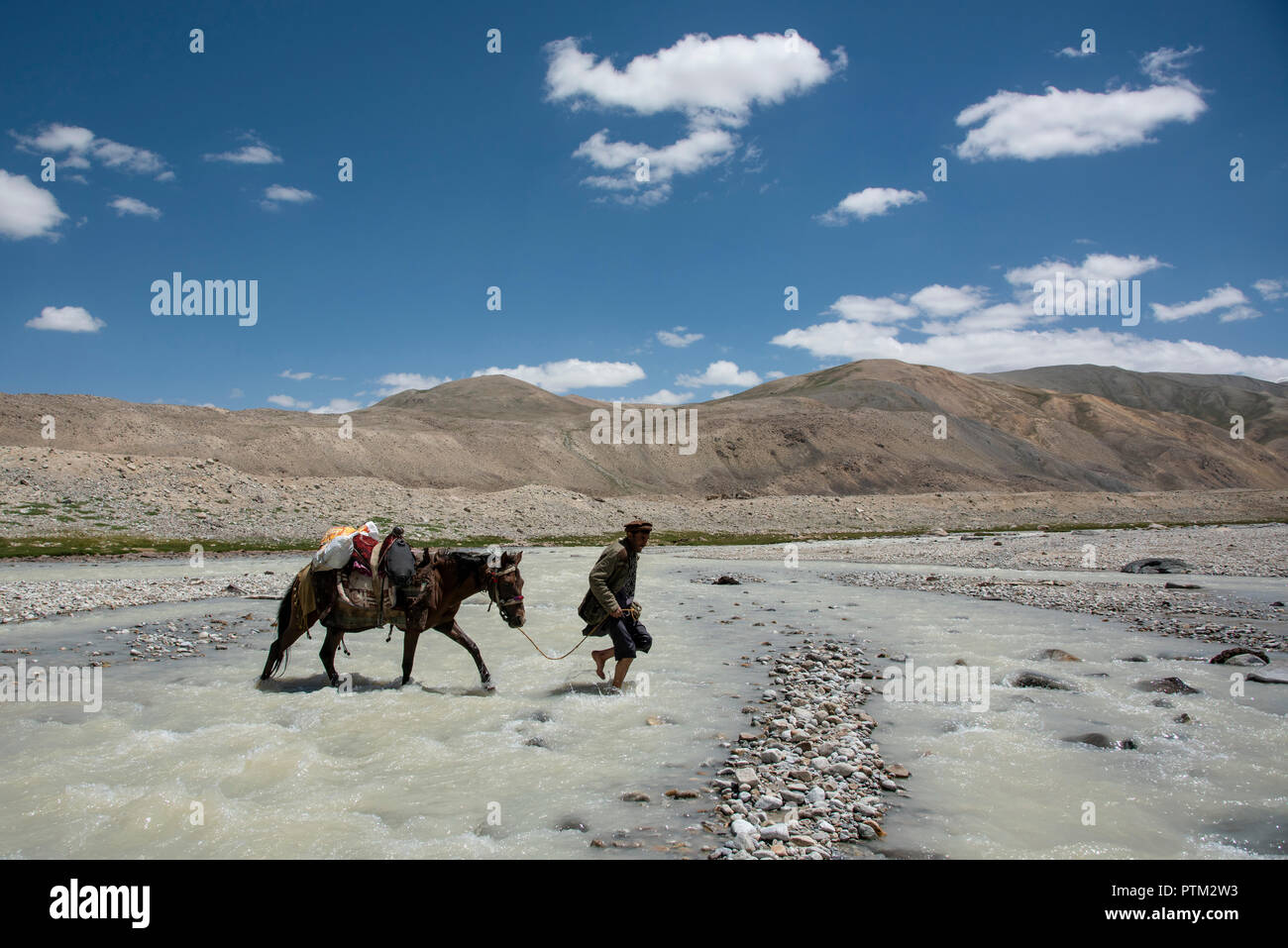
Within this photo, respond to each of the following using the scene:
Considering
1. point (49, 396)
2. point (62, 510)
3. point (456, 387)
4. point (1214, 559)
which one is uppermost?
point (456, 387)

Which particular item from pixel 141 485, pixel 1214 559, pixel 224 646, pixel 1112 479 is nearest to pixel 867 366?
pixel 1112 479

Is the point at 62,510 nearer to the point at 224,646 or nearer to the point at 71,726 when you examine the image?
the point at 224,646

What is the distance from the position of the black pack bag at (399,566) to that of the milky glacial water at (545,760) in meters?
1.73

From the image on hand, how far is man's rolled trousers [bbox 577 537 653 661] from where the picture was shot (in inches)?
409

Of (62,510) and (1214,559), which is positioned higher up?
(62,510)

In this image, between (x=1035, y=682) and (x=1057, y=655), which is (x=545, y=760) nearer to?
(x=1035, y=682)

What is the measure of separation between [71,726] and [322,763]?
3763mm

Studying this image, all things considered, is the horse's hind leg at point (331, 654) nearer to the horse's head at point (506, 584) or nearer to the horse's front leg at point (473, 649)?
the horse's front leg at point (473, 649)

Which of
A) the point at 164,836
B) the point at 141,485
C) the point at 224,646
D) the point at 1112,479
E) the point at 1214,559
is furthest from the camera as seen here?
the point at 1112,479

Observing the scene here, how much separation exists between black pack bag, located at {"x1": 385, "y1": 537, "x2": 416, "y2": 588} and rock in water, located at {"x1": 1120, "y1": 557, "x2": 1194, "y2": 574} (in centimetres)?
3072

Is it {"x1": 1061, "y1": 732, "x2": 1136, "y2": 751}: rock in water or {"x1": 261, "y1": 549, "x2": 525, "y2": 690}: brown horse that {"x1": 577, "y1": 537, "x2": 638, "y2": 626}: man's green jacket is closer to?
{"x1": 261, "y1": 549, "x2": 525, "y2": 690}: brown horse

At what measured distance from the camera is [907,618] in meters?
18.2

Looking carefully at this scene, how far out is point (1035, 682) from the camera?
1130cm
